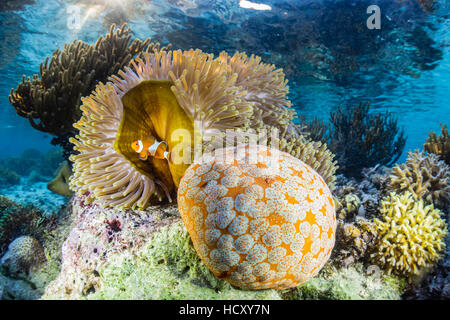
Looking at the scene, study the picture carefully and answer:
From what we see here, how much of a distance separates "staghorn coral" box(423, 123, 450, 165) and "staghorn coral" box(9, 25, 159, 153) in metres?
5.79

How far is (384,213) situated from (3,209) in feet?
20.5

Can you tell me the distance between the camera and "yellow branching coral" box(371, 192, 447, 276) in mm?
2324

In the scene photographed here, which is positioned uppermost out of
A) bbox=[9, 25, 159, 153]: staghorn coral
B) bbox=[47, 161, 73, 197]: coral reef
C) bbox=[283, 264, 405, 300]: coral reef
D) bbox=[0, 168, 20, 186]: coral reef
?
bbox=[9, 25, 159, 153]: staghorn coral

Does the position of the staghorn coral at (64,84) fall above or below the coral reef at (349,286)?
above

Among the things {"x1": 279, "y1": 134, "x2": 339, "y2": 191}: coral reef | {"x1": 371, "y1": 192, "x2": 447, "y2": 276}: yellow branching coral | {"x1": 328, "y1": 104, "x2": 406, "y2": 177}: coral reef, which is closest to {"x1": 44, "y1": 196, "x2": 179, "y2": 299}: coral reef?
{"x1": 279, "y1": 134, "x2": 339, "y2": 191}: coral reef

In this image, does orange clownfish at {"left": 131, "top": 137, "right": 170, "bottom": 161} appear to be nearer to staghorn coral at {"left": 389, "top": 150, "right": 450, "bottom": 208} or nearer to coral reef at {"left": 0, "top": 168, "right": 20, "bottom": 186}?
staghorn coral at {"left": 389, "top": 150, "right": 450, "bottom": 208}

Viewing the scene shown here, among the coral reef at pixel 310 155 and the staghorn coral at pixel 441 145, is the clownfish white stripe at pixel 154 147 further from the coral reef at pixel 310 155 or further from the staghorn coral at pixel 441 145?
the staghorn coral at pixel 441 145

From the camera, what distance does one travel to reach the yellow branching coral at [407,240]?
2.32m

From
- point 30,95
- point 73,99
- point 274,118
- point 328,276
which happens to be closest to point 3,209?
point 30,95

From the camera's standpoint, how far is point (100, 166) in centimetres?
244

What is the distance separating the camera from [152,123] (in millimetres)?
2545

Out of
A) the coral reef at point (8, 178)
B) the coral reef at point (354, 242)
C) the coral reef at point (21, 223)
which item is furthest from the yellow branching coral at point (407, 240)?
the coral reef at point (8, 178)

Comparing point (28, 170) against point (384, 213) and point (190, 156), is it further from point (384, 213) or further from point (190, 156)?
point (384, 213)

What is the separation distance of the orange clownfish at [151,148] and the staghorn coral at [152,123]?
0.06 metres
